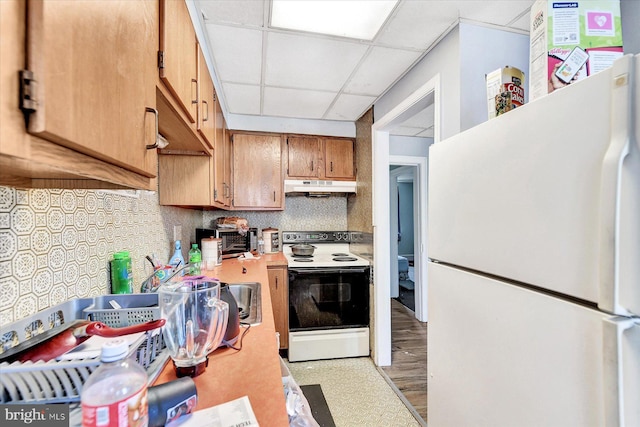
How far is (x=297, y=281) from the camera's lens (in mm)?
2438

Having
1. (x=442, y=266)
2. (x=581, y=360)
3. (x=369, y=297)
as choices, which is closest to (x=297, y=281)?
(x=369, y=297)

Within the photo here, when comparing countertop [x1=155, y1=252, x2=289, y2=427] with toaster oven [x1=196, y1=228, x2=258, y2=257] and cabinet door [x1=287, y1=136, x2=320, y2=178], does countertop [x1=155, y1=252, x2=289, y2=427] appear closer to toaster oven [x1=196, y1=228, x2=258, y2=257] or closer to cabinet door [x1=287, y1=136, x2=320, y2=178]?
toaster oven [x1=196, y1=228, x2=258, y2=257]

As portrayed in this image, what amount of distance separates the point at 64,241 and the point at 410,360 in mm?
2635

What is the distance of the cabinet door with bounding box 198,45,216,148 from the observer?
1376 millimetres

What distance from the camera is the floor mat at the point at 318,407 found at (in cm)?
117

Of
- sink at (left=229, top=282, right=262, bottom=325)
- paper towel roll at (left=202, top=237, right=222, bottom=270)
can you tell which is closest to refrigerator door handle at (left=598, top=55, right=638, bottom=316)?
sink at (left=229, top=282, right=262, bottom=325)

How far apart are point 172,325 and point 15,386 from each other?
12.1 inches

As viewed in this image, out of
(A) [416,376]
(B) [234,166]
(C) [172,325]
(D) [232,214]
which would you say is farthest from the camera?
(D) [232,214]

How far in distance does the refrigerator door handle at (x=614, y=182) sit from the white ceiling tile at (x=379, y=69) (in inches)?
52.4

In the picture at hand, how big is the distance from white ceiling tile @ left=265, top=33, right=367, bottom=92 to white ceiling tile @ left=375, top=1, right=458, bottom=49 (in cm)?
19

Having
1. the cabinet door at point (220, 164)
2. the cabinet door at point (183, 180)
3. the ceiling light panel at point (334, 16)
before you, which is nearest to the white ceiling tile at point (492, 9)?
the ceiling light panel at point (334, 16)

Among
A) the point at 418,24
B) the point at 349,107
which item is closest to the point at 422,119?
the point at 349,107

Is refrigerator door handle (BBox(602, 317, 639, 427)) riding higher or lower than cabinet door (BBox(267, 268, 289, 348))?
higher

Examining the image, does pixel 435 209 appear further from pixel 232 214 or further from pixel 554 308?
pixel 232 214
